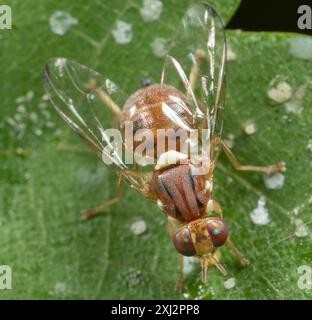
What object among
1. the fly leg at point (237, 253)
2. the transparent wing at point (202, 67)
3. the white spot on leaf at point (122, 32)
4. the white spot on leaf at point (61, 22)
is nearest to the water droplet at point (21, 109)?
the white spot on leaf at point (61, 22)

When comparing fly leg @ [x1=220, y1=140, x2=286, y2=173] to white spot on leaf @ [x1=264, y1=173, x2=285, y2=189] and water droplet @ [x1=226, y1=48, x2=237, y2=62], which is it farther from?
water droplet @ [x1=226, y1=48, x2=237, y2=62]

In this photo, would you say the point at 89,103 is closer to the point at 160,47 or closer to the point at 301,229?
the point at 160,47

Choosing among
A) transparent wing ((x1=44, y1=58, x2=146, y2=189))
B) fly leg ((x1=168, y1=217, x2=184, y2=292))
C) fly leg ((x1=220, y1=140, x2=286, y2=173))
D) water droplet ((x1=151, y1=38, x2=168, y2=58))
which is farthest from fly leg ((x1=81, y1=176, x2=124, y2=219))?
water droplet ((x1=151, y1=38, x2=168, y2=58))

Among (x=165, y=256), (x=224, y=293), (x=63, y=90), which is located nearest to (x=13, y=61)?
(x=63, y=90)

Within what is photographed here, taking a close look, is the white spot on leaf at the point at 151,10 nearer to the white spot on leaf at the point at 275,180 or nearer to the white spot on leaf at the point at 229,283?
the white spot on leaf at the point at 275,180

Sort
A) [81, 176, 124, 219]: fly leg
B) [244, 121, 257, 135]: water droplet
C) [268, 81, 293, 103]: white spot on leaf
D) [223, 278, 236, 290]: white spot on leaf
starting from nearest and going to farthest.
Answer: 1. [223, 278, 236, 290]: white spot on leaf
2. [268, 81, 293, 103]: white spot on leaf
3. [244, 121, 257, 135]: water droplet
4. [81, 176, 124, 219]: fly leg

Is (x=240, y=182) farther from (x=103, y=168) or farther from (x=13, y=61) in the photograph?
(x=13, y=61)

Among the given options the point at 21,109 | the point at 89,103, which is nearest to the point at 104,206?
the point at 89,103
